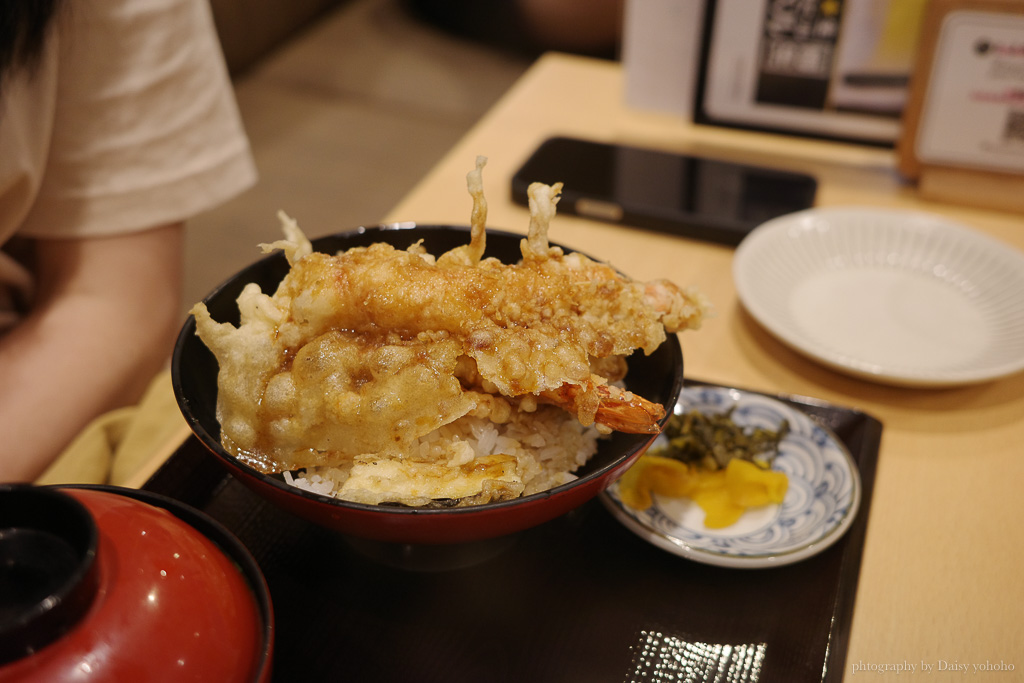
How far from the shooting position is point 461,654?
84 centimetres

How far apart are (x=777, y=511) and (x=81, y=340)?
111 cm

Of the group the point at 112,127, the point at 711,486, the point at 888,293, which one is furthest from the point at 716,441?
the point at 112,127

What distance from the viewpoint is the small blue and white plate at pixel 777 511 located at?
93 cm

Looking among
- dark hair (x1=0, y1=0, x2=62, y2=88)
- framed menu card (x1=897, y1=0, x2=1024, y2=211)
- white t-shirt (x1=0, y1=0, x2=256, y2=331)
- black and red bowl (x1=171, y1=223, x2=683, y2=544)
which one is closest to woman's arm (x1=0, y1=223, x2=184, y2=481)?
white t-shirt (x1=0, y1=0, x2=256, y2=331)

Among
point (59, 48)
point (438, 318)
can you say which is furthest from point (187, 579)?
point (59, 48)

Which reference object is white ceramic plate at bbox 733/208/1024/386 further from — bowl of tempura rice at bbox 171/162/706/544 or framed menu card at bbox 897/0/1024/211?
bowl of tempura rice at bbox 171/162/706/544

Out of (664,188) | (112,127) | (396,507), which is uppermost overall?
(112,127)

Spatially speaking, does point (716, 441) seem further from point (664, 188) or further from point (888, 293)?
point (664, 188)

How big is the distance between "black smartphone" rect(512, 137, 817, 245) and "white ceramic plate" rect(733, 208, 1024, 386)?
0.10m

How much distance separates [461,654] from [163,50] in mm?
1142

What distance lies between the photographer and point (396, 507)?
29.4 inches

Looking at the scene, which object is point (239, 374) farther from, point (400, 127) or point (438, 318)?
point (400, 127)

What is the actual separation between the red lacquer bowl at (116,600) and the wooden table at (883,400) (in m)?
0.61

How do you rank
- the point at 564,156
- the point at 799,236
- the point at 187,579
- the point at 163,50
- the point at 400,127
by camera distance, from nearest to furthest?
1. the point at 187,579
2. the point at 163,50
3. the point at 799,236
4. the point at 564,156
5. the point at 400,127
